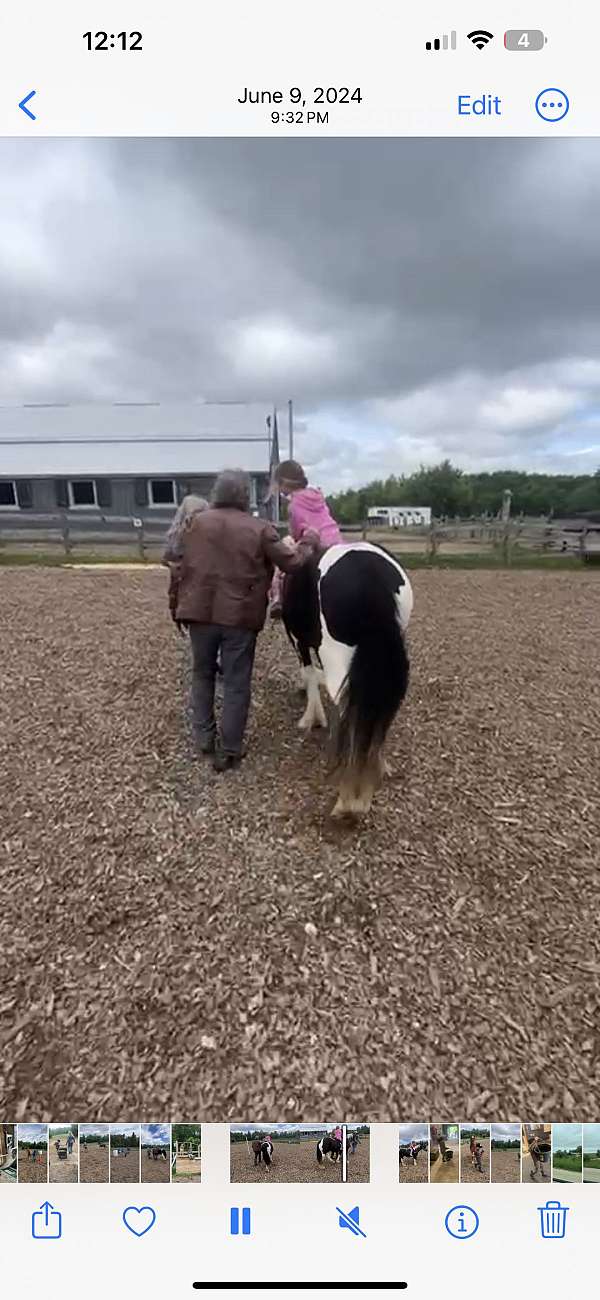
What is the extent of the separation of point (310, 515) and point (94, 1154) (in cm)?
323

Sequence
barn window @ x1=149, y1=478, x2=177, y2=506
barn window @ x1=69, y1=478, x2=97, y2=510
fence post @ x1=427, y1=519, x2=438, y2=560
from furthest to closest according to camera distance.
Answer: barn window @ x1=69, y1=478, x2=97, y2=510
barn window @ x1=149, y1=478, x2=177, y2=506
fence post @ x1=427, y1=519, x2=438, y2=560

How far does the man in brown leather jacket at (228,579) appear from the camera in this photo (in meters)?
2.97

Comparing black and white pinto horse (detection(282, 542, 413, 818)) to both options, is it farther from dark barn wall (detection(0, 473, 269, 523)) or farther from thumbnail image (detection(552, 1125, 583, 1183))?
dark barn wall (detection(0, 473, 269, 523))

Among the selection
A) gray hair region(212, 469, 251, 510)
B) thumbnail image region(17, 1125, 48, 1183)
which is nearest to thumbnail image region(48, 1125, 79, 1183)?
thumbnail image region(17, 1125, 48, 1183)

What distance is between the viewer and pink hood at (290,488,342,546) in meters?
3.75

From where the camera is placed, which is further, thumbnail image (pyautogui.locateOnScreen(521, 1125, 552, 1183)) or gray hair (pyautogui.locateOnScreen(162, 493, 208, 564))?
gray hair (pyautogui.locateOnScreen(162, 493, 208, 564))

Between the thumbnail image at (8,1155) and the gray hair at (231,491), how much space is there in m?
2.57

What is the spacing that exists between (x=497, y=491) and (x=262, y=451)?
161 ft
